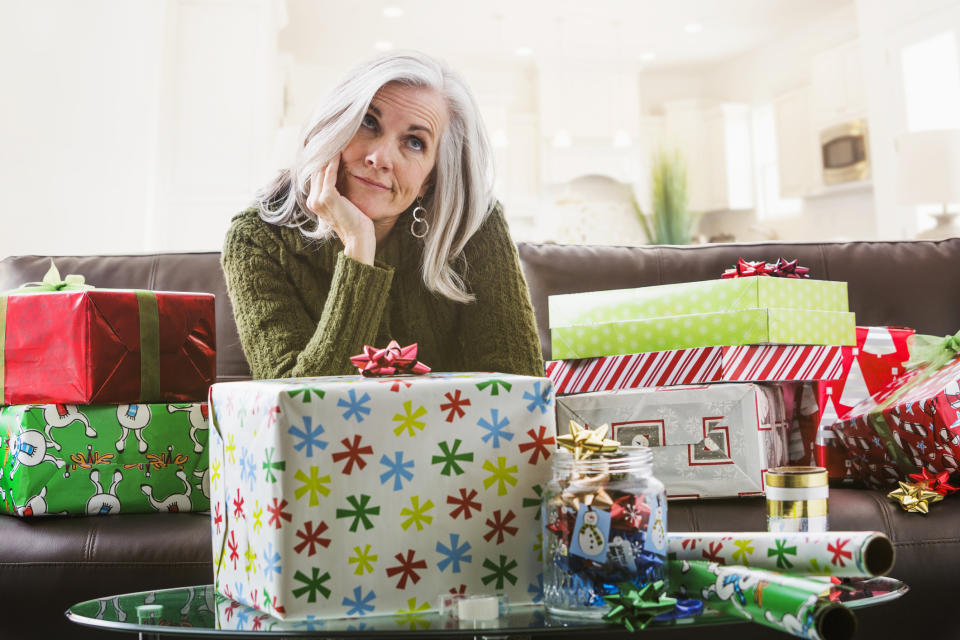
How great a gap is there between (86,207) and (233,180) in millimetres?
1266

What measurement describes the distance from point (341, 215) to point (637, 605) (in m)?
0.82

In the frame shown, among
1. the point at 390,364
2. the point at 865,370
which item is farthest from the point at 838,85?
the point at 390,364

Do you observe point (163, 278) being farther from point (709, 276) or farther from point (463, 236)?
point (709, 276)

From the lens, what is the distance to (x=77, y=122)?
3143mm

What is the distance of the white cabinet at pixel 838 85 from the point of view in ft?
19.4

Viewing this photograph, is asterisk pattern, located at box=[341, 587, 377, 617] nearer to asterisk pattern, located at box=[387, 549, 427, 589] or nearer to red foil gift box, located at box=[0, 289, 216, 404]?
asterisk pattern, located at box=[387, 549, 427, 589]

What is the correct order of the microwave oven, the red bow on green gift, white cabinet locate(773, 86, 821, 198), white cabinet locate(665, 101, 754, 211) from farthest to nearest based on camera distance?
white cabinet locate(665, 101, 754, 211) < white cabinet locate(773, 86, 821, 198) < the microwave oven < the red bow on green gift

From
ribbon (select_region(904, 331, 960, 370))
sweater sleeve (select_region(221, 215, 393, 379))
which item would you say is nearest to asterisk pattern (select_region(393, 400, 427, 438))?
sweater sleeve (select_region(221, 215, 393, 379))

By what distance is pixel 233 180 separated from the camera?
4.47m

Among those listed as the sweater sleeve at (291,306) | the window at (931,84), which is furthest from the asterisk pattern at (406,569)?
the window at (931,84)

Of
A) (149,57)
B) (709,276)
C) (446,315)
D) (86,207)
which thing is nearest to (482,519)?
(446,315)

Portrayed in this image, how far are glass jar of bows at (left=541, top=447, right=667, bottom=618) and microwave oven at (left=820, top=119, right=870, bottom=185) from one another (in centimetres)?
586

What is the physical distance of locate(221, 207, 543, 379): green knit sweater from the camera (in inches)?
47.1

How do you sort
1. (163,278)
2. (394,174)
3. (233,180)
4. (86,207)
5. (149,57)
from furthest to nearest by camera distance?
(233,180) → (149,57) → (86,207) → (163,278) → (394,174)
